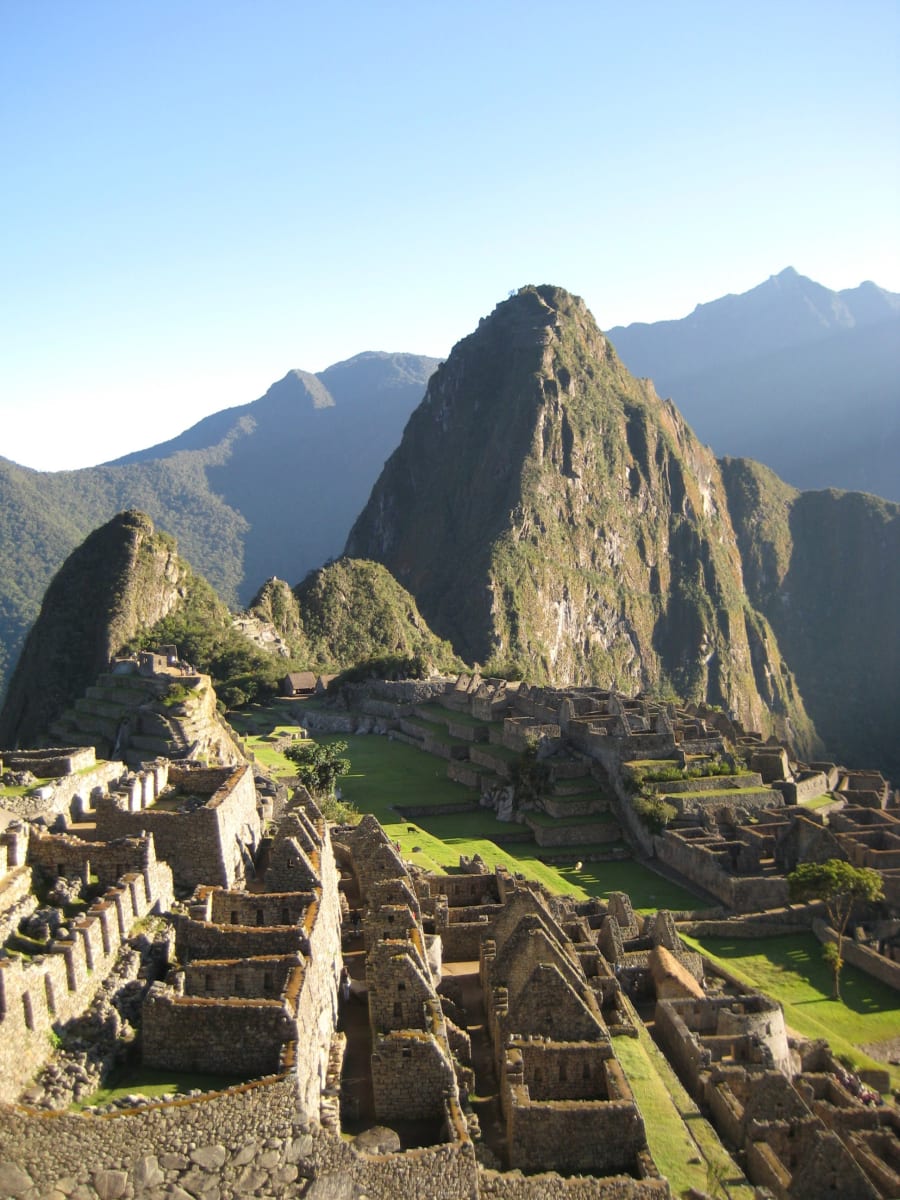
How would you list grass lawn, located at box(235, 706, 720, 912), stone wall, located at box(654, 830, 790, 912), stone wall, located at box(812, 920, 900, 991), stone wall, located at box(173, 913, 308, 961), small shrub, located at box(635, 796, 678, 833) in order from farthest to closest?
small shrub, located at box(635, 796, 678, 833) → stone wall, located at box(654, 830, 790, 912) → grass lawn, located at box(235, 706, 720, 912) → stone wall, located at box(812, 920, 900, 991) → stone wall, located at box(173, 913, 308, 961)

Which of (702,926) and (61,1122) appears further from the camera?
(702,926)

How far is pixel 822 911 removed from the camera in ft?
106

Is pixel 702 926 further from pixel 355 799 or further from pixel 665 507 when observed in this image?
pixel 665 507

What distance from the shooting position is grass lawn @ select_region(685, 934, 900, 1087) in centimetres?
2383

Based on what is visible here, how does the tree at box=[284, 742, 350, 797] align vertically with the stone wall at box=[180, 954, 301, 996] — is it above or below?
below

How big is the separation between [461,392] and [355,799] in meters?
147

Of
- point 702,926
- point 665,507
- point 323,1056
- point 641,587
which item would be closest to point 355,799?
point 702,926

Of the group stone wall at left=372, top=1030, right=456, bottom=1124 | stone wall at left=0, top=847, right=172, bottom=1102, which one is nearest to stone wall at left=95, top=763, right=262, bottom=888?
stone wall at left=0, top=847, right=172, bottom=1102

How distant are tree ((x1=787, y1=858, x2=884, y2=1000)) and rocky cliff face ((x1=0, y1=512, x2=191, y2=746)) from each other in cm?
5223

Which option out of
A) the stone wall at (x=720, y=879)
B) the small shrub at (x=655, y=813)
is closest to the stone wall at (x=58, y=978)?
the stone wall at (x=720, y=879)

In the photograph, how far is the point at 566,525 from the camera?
6368 inches

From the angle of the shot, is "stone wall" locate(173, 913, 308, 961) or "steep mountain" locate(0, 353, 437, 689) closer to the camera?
"stone wall" locate(173, 913, 308, 961)

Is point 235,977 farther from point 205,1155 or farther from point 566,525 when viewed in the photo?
point 566,525

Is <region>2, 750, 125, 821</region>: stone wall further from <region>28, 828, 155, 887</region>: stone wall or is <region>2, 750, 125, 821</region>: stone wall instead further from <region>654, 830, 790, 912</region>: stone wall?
<region>654, 830, 790, 912</region>: stone wall
